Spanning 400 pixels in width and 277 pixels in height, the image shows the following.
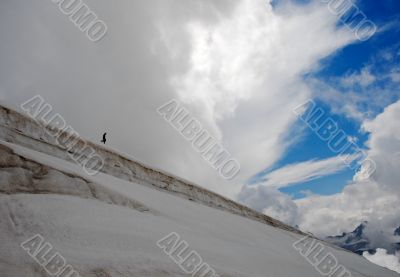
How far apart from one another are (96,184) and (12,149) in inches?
53.4

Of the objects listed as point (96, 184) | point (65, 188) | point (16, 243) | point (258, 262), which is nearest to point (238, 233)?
point (258, 262)

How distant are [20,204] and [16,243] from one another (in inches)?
30.5

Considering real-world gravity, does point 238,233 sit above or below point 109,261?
above

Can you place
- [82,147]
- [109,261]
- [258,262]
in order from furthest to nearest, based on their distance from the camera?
[82,147] < [258,262] < [109,261]

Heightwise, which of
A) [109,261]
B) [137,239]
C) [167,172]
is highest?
[167,172]

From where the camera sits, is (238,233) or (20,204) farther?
(238,233)

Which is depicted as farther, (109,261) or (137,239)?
(137,239)

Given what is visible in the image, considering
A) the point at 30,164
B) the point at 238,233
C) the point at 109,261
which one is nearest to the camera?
the point at 109,261

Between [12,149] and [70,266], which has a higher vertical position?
[12,149]

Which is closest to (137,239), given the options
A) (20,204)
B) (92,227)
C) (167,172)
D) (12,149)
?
(92,227)

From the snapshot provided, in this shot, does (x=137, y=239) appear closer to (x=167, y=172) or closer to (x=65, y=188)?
(x=65, y=188)

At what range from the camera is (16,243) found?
11.6 ft

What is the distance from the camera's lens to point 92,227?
13.8ft

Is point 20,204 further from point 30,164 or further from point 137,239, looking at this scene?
point 137,239
